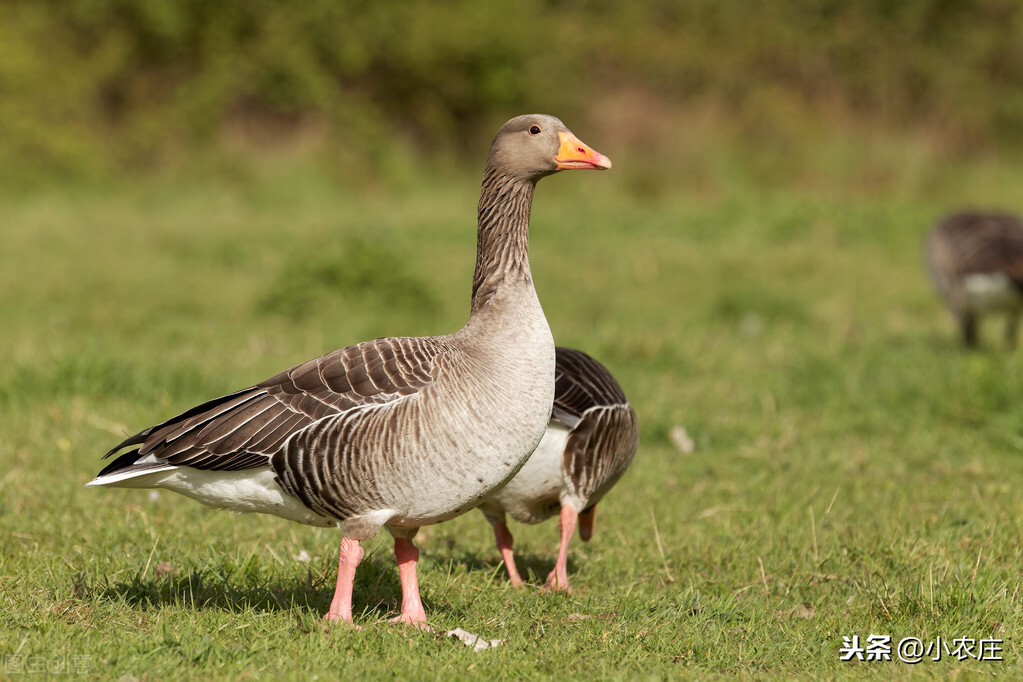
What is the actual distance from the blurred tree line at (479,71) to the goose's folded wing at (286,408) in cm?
1688

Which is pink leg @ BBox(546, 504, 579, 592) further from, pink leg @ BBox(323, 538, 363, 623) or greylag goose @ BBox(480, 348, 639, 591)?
pink leg @ BBox(323, 538, 363, 623)

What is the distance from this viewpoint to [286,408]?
14.3ft

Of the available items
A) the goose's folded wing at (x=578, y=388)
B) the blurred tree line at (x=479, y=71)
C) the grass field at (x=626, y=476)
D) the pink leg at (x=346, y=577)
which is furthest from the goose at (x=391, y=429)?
the blurred tree line at (x=479, y=71)

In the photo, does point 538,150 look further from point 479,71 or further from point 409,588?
point 479,71

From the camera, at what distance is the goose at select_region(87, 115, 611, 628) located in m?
4.14

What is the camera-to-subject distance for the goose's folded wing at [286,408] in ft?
14.0

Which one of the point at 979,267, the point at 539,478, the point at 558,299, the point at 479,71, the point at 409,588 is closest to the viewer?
the point at 409,588

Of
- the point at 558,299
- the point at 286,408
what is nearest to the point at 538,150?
the point at 286,408

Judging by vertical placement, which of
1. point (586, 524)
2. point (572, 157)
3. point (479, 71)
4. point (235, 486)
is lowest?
point (586, 524)

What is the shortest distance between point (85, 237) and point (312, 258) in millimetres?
4076

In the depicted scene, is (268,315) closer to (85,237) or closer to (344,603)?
(85,237)

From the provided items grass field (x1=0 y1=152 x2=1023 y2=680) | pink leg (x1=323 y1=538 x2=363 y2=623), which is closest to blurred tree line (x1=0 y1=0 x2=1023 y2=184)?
grass field (x1=0 y1=152 x2=1023 y2=680)

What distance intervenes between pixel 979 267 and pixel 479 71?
14.5 metres

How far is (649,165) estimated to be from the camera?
20359 millimetres
